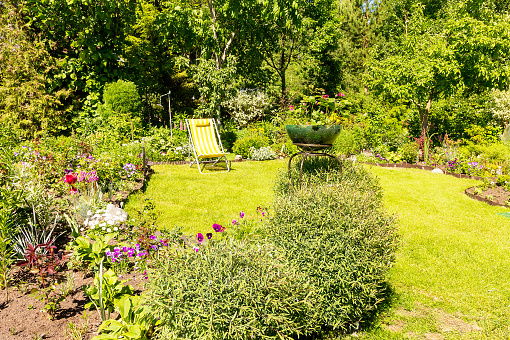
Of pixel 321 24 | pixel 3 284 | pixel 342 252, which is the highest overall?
pixel 321 24

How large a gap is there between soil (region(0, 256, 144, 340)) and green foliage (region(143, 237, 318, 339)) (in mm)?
788

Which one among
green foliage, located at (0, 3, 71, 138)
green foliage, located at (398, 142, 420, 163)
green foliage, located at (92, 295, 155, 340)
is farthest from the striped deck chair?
green foliage, located at (92, 295, 155, 340)

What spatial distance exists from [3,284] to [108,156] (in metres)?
2.98

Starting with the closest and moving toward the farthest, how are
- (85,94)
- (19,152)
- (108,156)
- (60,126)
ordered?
1. (19,152)
2. (108,156)
3. (60,126)
4. (85,94)

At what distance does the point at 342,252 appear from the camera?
8.00 feet

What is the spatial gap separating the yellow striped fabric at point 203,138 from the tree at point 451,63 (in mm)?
5638

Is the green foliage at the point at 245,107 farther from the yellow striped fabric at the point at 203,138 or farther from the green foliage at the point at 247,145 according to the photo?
the yellow striped fabric at the point at 203,138

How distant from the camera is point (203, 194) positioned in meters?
6.18

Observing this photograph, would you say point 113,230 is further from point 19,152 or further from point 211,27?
point 211,27

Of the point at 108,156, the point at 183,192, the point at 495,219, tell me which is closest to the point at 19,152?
the point at 108,156

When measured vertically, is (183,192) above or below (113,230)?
below

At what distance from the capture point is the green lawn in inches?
114

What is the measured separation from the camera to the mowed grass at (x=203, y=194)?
486cm

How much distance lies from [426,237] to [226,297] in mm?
3806
